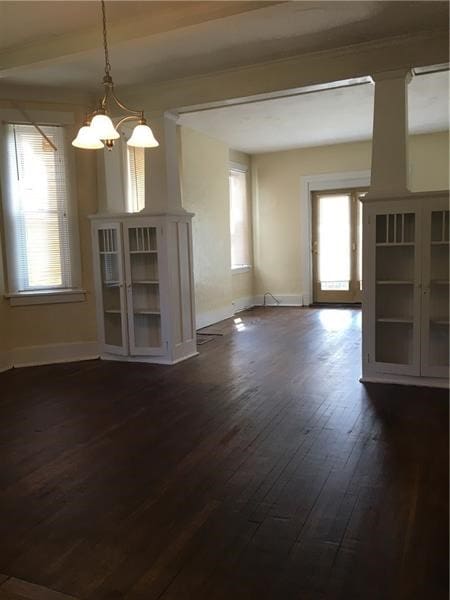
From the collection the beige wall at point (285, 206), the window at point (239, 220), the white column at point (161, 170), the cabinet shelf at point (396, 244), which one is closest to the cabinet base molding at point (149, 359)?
the white column at point (161, 170)

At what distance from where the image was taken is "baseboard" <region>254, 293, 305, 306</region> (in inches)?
359

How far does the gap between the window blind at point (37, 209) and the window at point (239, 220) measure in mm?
3825

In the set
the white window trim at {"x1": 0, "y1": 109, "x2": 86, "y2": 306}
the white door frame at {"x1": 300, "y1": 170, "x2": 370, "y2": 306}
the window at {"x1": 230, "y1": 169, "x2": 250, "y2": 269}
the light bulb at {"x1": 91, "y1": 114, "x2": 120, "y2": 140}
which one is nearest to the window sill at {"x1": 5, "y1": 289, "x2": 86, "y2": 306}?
the white window trim at {"x1": 0, "y1": 109, "x2": 86, "y2": 306}

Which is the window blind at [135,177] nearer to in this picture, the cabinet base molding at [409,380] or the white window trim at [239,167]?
the white window trim at [239,167]

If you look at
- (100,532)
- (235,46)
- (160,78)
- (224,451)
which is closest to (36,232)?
(160,78)

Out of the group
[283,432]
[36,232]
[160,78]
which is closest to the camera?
[283,432]

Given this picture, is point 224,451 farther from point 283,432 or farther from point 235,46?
point 235,46

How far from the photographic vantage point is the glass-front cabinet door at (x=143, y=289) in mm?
5117

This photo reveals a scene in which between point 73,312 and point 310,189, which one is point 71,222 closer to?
point 73,312

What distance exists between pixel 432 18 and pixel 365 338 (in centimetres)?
245

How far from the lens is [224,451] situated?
2.99 m

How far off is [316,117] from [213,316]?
3.12 meters

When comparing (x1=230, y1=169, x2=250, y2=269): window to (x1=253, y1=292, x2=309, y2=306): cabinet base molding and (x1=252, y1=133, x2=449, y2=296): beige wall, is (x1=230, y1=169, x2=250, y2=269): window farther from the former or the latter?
(x1=253, y1=292, x2=309, y2=306): cabinet base molding

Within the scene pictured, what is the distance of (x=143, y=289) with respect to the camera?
209 inches
